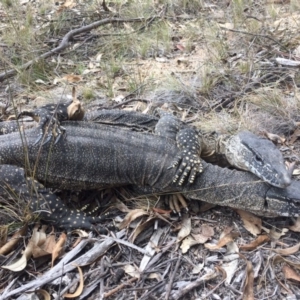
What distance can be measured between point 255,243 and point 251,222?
0.23m

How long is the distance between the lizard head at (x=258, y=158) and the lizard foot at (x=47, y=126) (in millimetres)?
1360

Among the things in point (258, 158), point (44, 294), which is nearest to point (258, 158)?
point (258, 158)

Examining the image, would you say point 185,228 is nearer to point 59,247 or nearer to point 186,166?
point 186,166

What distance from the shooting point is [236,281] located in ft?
9.87

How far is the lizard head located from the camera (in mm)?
3195

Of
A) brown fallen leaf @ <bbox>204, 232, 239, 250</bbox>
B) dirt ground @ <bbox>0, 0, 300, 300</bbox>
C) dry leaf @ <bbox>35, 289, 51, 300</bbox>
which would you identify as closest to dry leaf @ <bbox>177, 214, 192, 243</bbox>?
dirt ground @ <bbox>0, 0, 300, 300</bbox>

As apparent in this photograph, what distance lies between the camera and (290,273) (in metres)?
2.99

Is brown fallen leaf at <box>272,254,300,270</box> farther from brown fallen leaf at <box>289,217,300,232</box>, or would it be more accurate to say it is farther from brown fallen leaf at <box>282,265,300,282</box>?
brown fallen leaf at <box>289,217,300,232</box>

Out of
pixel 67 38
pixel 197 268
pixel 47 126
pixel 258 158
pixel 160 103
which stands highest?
pixel 47 126

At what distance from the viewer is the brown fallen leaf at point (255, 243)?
3.21 metres

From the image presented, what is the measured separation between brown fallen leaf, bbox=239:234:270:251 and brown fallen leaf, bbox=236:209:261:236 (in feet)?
0.29

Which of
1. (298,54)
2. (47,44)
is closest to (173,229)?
(298,54)

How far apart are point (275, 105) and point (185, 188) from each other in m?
1.37

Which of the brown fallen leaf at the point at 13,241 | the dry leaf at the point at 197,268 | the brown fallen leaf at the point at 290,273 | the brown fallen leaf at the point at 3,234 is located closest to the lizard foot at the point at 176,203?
the dry leaf at the point at 197,268
